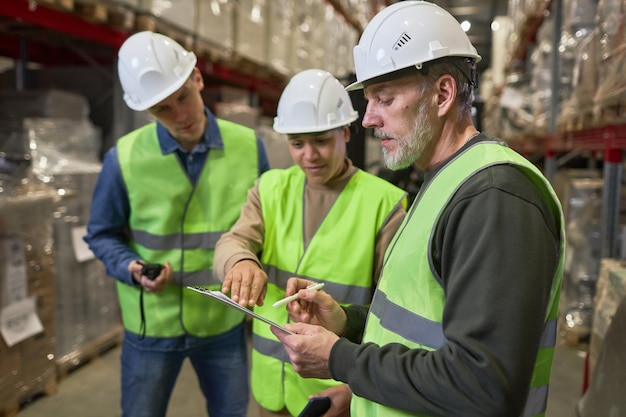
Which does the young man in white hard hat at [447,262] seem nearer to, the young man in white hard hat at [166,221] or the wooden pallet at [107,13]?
the young man in white hard hat at [166,221]

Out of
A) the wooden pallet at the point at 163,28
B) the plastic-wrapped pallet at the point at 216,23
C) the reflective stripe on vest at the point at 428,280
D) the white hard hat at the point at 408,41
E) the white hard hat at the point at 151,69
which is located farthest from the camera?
the plastic-wrapped pallet at the point at 216,23

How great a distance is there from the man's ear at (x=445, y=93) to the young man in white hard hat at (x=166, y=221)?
1.44m

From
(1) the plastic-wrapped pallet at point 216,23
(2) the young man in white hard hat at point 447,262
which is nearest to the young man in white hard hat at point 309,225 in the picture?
(2) the young man in white hard hat at point 447,262

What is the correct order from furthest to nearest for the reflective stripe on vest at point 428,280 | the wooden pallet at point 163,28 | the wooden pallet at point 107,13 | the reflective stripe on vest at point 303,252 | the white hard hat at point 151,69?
1. the wooden pallet at point 163,28
2. the wooden pallet at point 107,13
3. the white hard hat at point 151,69
4. the reflective stripe on vest at point 303,252
5. the reflective stripe on vest at point 428,280

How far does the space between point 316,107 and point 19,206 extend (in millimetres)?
2244

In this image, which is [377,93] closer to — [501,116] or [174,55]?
[174,55]

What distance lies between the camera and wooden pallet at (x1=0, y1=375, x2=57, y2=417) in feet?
11.5

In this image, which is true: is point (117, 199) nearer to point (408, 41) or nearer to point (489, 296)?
point (408, 41)

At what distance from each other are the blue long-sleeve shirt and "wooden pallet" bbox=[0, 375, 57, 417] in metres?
1.67

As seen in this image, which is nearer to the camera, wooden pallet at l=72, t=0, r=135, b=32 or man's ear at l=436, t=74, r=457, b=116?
man's ear at l=436, t=74, r=457, b=116

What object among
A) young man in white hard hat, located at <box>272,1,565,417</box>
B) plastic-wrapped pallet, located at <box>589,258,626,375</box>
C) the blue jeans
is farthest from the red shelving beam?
plastic-wrapped pallet, located at <box>589,258,626,375</box>

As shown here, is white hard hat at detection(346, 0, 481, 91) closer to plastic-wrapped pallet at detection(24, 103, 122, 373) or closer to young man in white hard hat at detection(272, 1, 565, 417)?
young man in white hard hat at detection(272, 1, 565, 417)

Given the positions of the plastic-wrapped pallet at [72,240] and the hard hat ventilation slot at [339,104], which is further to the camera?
the plastic-wrapped pallet at [72,240]

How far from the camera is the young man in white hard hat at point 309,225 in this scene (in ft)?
6.36
